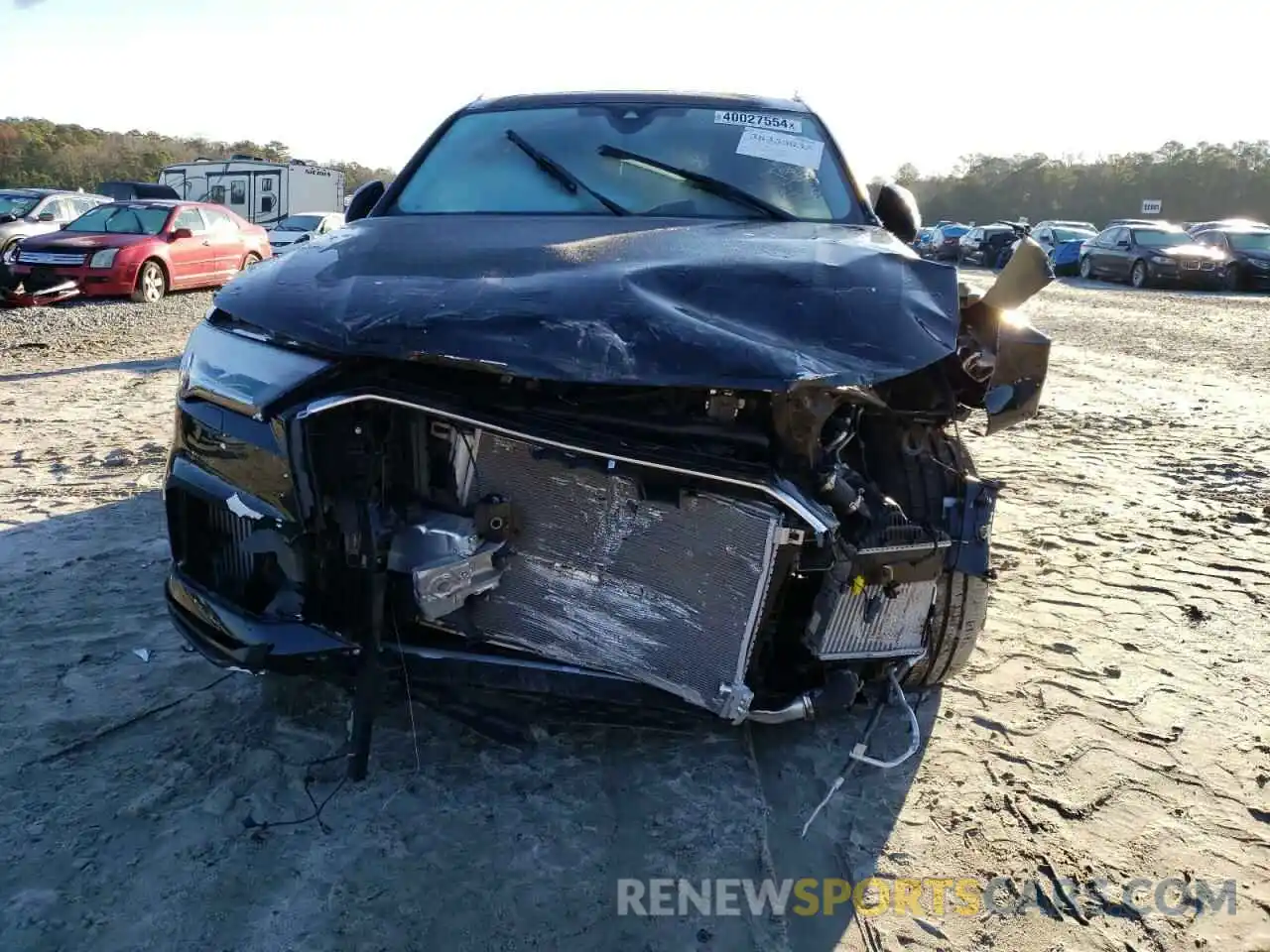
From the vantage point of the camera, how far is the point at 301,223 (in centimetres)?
1780

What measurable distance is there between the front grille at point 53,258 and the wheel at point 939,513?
12.4m

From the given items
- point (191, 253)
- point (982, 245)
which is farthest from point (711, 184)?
point (982, 245)

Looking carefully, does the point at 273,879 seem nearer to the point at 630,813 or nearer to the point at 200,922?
the point at 200,922

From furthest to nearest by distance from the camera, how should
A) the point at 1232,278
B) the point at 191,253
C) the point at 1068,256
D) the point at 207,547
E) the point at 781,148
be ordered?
the point at 1068,256
the point at 1232,278
the point at 191,253
the point at 781,148
the point at 207,547

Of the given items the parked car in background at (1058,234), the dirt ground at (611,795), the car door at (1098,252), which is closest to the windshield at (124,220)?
the dirt ground at (611,795)

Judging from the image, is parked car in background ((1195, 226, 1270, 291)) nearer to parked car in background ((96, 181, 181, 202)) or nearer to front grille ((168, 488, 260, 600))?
front grille ((168, 488, 260, 600))

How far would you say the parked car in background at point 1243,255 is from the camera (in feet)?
62.1

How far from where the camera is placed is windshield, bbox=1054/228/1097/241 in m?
23.9

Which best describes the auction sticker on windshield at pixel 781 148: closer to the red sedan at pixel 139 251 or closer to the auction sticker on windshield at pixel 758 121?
the auction sticker on windshield at pixel 758 121

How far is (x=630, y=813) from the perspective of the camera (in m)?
2.28

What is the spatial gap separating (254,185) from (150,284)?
10.2m

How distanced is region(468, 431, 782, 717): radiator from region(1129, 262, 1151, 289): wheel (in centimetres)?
2075

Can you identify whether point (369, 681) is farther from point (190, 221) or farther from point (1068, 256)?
point (1068, 256)

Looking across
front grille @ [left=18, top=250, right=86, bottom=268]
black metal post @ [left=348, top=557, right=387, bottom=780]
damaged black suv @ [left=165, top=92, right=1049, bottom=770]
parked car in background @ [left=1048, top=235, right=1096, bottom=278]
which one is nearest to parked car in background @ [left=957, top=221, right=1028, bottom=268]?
parked car in background @ [left=1048, top=235, right=1096, bottom=278]
